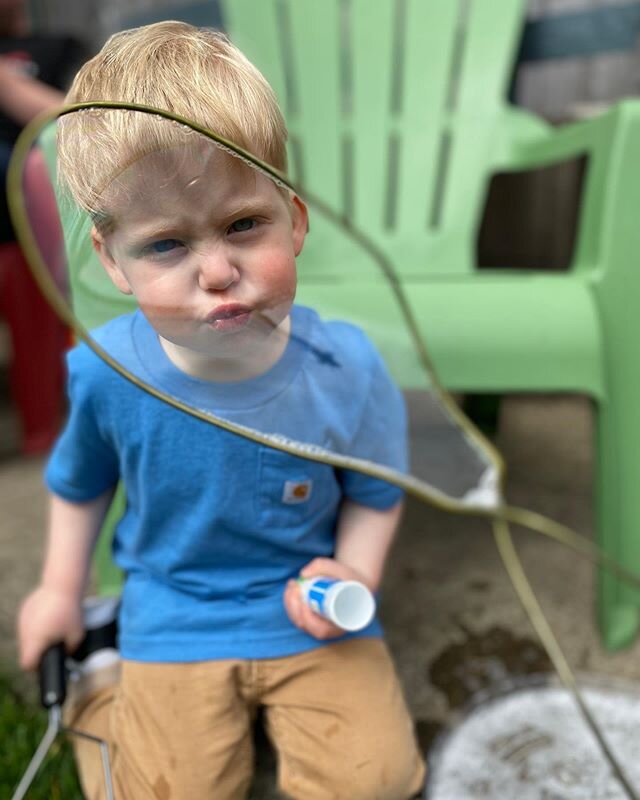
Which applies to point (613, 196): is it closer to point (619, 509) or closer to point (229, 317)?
point (619, 509)

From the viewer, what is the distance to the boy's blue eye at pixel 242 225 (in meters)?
0.58

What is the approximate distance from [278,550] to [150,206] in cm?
37

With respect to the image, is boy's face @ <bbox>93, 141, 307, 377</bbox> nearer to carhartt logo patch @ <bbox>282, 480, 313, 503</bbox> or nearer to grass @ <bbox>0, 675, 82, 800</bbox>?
carhartt logo patch @ <bbox>282, 480, 313, 503</bbox>

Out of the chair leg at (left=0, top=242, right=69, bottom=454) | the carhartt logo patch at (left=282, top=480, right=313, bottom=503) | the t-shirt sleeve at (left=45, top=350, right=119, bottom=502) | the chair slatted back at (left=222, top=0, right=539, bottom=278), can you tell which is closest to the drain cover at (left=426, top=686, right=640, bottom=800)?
the carhartt logo patch at (left=282, top=480, right=313, bottom=503)

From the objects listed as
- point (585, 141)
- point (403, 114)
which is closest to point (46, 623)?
point (585, 141)

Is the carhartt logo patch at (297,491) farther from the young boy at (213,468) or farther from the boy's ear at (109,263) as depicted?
the boy's ear at (109,263)

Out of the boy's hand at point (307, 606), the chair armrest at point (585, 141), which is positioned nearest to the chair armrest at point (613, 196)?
the chair armrest at point (585, 141)

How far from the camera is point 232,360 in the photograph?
2.13 feet

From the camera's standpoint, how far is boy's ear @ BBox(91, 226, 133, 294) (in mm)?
588

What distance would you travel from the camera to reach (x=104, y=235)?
583 millimetres

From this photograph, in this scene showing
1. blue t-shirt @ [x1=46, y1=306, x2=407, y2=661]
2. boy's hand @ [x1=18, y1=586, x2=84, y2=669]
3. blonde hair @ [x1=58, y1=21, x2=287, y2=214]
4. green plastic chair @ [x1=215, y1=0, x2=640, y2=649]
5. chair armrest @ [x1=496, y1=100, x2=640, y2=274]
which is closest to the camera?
blonde hair @ [x1=58, y1=21, x2=287, y2=214]

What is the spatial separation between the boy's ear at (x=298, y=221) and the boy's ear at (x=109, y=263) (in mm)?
128

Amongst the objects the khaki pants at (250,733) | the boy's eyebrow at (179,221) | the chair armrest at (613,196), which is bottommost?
the khaki pants at (250,733)

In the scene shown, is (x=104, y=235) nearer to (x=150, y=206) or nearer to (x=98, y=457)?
(x=150, y=206)
